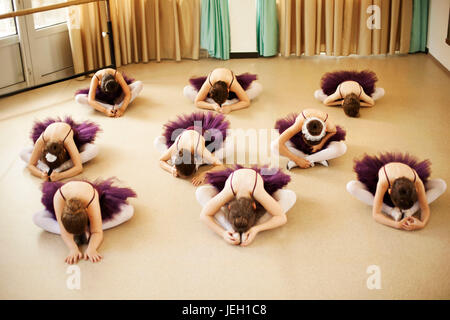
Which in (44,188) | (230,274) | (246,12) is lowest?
(230,274)

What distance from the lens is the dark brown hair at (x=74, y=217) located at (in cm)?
279

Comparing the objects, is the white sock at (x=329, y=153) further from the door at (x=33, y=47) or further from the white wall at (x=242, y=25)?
the door at (x=33, y=47)

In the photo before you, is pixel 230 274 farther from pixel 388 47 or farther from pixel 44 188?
pixel 388 47

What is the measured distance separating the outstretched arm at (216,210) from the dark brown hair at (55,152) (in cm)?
107

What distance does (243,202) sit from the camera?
286 centimetres

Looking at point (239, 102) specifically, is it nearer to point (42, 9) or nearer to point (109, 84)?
point (109, 84)

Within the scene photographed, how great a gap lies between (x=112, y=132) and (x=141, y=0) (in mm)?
1959

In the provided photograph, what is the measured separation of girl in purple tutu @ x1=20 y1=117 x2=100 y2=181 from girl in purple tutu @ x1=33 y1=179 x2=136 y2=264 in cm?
44

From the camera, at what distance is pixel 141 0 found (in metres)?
5.77

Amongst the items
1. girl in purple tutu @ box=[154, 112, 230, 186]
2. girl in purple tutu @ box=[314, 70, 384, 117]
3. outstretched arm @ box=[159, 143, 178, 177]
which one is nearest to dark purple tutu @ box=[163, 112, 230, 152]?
girl in purple tutu @ box=[154, 112, 230, 186]

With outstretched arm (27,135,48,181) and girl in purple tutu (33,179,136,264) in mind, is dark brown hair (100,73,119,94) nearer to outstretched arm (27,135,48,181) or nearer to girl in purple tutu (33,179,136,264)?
outstretched arm (27,135,48,181)

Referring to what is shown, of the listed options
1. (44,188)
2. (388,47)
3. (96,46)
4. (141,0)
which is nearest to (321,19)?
(388,47)

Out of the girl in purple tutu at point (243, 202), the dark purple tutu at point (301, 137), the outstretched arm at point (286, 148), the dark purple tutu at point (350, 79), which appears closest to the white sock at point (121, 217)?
the girl in purple tutu at point (243, 202)

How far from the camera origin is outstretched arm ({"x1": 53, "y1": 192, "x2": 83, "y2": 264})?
9.37 feet
